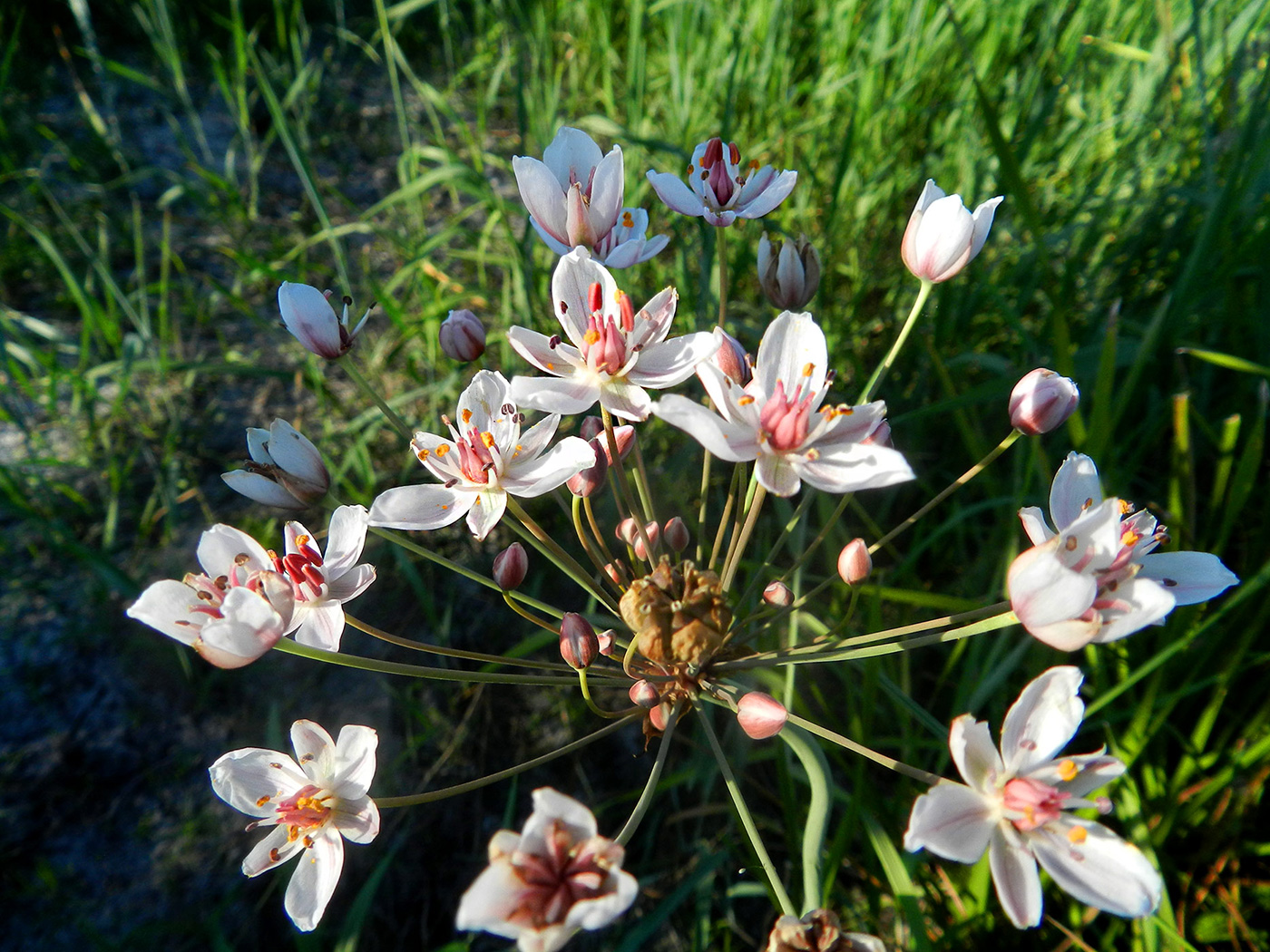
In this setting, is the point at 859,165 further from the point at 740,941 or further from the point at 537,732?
the point at 740,941

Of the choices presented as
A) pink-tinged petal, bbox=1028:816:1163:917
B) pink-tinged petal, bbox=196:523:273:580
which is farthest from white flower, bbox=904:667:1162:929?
pink-tinged petal, bbox=196:523:273:580

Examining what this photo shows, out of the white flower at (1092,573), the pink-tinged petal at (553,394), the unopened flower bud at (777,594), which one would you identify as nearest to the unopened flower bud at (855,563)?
the unopened flower bud at (777,594)

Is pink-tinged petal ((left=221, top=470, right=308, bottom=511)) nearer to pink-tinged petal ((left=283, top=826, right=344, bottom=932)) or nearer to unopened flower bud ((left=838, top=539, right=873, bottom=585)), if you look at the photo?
pink-tinged petal ((left=283, top=826, right=344, bottom=932))

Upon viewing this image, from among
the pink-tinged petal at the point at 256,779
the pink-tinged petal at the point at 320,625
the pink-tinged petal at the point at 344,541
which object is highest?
the pink-tinged petal at the point at 344,541

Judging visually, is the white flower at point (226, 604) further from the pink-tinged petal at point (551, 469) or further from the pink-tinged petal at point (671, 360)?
the pink-tinged petal at point (671, 360)

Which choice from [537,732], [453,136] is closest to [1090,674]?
[537,732]

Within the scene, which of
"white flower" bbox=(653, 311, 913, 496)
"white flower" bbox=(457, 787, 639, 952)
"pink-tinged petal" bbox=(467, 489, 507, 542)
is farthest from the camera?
"pink-tinged petal" bbox=(467, 489, 507, 542)
